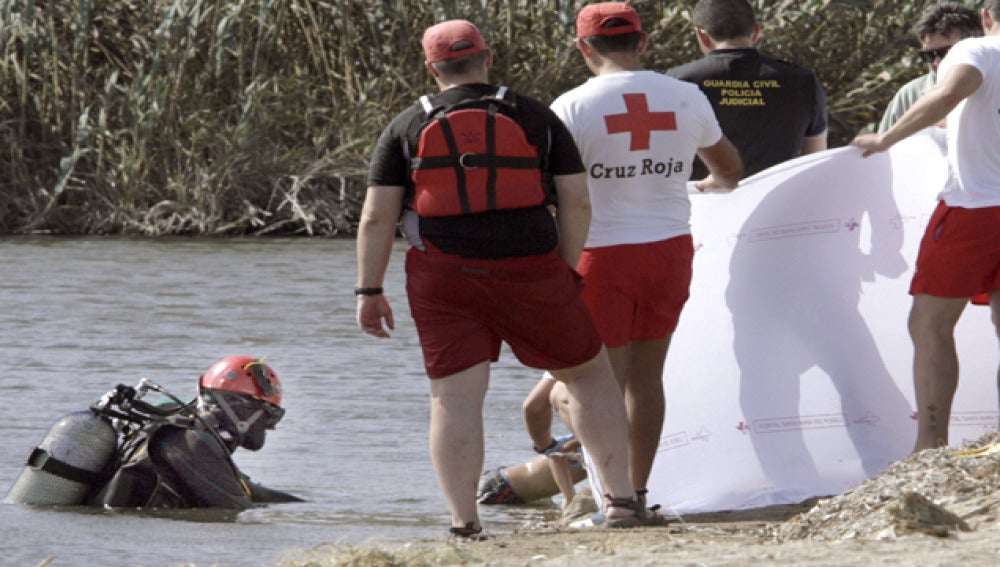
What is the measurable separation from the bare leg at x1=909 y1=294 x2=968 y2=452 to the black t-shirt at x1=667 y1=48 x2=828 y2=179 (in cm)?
86

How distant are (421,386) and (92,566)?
4645mm

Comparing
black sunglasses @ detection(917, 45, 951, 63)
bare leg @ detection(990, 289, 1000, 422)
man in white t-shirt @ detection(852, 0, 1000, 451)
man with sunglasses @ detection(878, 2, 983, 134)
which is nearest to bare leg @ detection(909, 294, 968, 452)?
man in white t-shirt @ detection(852, 0, 1000, 451)

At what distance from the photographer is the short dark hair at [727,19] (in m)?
6.86

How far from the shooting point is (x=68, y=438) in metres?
7.28

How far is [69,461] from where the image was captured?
7352 mm

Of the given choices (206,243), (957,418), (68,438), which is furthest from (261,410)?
(206,243)

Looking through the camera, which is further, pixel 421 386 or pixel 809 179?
pixel 421 386

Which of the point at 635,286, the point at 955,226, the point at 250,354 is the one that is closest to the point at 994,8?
the point at 955,226

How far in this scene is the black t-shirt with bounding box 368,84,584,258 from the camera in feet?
18.4

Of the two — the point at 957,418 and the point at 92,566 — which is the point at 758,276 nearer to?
the point at 957,418

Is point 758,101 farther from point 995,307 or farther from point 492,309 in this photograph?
point 492,309

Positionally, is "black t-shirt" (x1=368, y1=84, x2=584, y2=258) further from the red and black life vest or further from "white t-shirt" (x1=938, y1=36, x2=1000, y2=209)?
"white t-shirt" (x1=938, y1=36, x2=1000, y2=209)

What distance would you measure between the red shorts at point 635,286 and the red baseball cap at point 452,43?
795 millimetres

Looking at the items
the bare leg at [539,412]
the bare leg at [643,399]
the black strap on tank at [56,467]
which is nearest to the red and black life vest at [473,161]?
the bare leg at [643,399]
